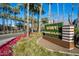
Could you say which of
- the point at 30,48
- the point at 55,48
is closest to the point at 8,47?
the point at 30,48

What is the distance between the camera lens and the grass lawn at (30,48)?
7262 millimetres

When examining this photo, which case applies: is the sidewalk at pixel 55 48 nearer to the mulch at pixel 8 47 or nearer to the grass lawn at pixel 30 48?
the grass lawn at pixel 30 48

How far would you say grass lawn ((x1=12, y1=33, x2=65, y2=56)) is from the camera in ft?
23.8

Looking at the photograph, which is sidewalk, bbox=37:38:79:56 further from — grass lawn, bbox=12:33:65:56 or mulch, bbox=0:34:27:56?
mulch, bbox=0:34:27:56

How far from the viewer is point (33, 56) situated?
7.22 m

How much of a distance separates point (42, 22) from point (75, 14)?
75 cm

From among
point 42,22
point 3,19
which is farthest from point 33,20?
point 3,19

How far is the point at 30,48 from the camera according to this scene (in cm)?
730

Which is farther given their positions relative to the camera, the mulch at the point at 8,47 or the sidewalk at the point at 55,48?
the mulch at the point at 8,47

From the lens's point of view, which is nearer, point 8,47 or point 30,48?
point 30,48

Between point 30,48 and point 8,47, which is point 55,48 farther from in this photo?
point 8,47

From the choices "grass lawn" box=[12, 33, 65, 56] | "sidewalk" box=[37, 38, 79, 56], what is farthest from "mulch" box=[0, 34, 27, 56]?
"sidewalk" box=[37, 38, 79, 56]

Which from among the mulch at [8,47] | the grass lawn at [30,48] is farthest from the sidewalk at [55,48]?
the mulch at [8,47]

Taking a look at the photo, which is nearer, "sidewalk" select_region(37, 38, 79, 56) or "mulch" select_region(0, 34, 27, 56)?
"sidewalk" select_region(37, 38, 79, 56)
